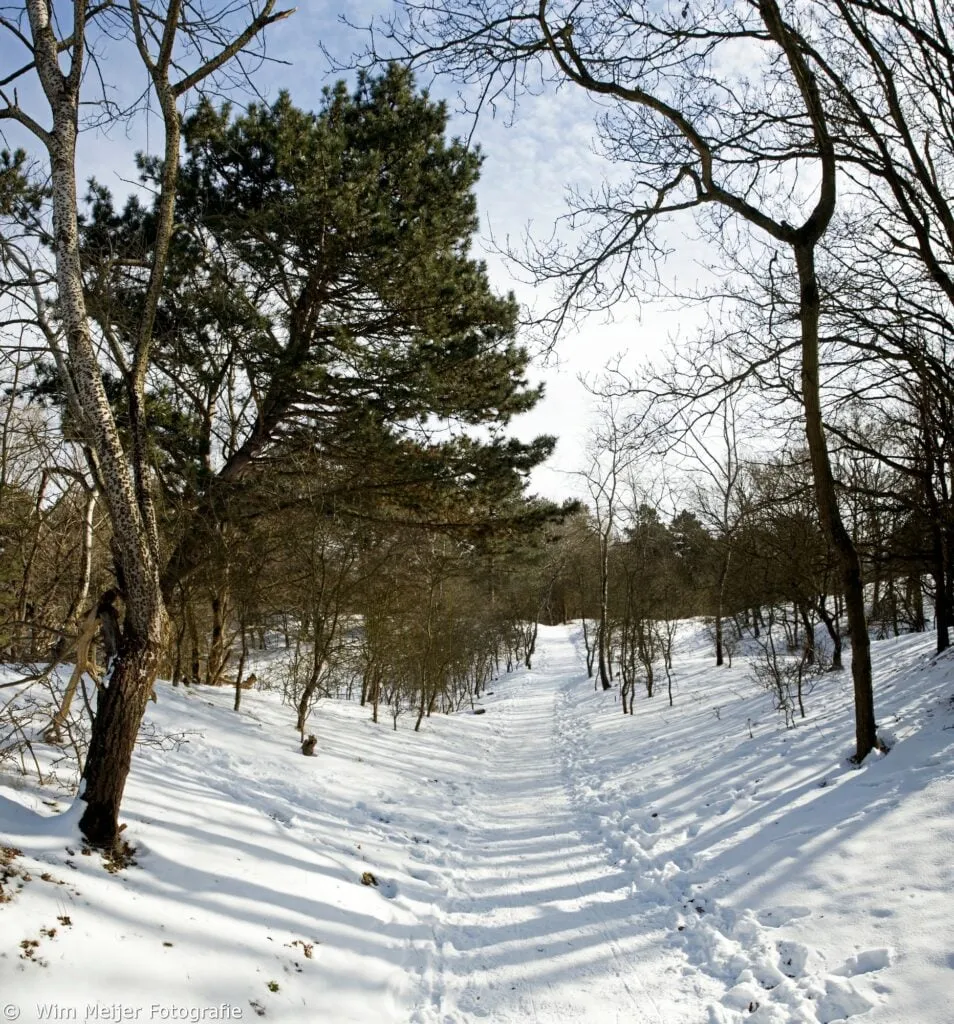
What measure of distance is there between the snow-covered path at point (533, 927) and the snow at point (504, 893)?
0.02 metres

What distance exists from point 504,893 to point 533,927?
706 millimetres

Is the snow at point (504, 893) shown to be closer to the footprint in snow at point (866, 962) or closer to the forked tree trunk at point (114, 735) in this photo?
the footprint in snow at point (866, 962)

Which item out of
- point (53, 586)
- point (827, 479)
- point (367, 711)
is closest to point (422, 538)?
point (367, 711)

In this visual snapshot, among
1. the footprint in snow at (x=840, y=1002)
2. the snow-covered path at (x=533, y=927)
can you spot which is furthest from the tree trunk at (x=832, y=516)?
the footprint in snow at (x=840, y=1002)

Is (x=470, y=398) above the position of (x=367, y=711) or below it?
above

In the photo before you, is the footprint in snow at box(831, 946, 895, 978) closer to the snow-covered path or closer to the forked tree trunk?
the snow-covered path

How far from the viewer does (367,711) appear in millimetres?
15922

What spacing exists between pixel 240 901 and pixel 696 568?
106 ft

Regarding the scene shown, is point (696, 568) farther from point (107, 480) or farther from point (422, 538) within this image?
point (107, 480)

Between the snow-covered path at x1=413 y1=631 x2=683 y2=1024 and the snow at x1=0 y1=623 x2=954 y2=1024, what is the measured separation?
0.02m

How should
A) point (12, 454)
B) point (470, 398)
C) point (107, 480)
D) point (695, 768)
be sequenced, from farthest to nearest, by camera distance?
1. point (470, 398)
2. point (695, 768)
3. point (12, 454)
4. point (107, 480)

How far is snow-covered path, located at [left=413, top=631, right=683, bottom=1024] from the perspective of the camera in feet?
12.1

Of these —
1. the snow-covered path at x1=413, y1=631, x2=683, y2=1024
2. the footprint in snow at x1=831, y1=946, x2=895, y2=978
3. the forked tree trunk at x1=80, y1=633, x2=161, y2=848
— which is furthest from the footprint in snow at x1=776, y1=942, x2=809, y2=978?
the forked tree trunk at x1=80, y1=633, x2=161, y2=848

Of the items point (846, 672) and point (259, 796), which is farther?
point (846, 672)
